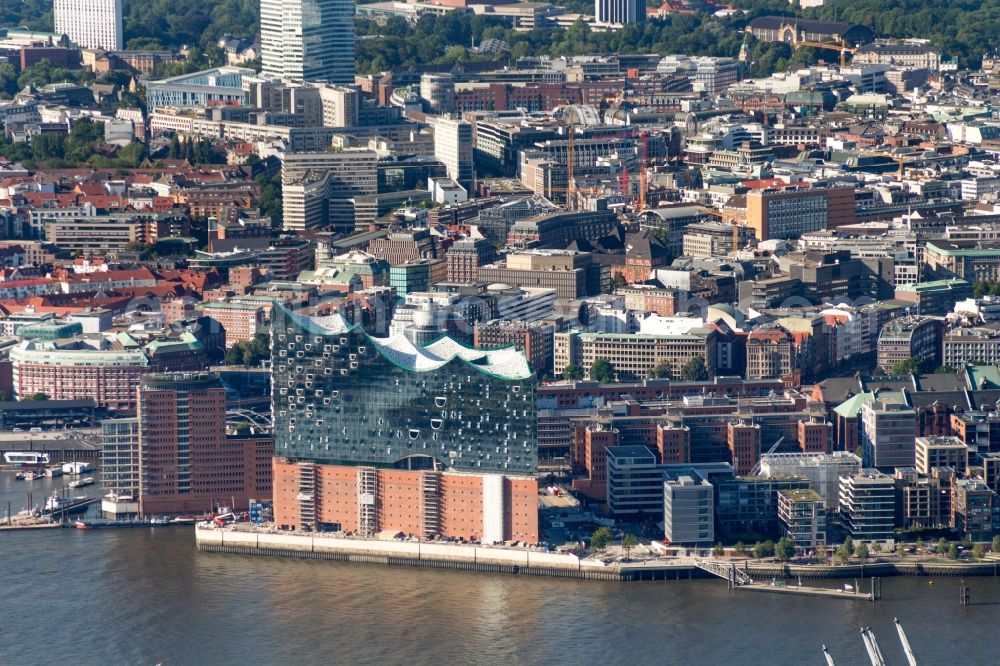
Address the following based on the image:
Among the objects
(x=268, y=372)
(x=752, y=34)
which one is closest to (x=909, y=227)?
(x=268, y=372)

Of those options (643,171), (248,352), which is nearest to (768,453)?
(248,352)

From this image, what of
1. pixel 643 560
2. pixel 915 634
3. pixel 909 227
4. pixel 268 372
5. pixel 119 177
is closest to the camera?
pixel 915 634

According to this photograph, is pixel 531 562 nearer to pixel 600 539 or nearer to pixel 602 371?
pixel 600 539

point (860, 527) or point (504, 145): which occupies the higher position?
point (504, 145)

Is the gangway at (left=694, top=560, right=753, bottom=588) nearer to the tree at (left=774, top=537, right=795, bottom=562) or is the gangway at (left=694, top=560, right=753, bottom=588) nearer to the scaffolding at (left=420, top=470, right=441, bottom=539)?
the tree at (left=774, top=537, right=795, bottom=562)

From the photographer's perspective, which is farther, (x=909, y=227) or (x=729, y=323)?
(x=909, y=227)

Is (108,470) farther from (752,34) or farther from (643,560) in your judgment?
(752,34)

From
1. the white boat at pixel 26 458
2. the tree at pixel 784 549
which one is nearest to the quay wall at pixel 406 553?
the tree at pixel 784 549

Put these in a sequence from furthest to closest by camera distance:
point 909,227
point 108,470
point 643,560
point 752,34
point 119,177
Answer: point 752,34 → point 119,177 → point 909,227 → point 108,470 → point 643,560
